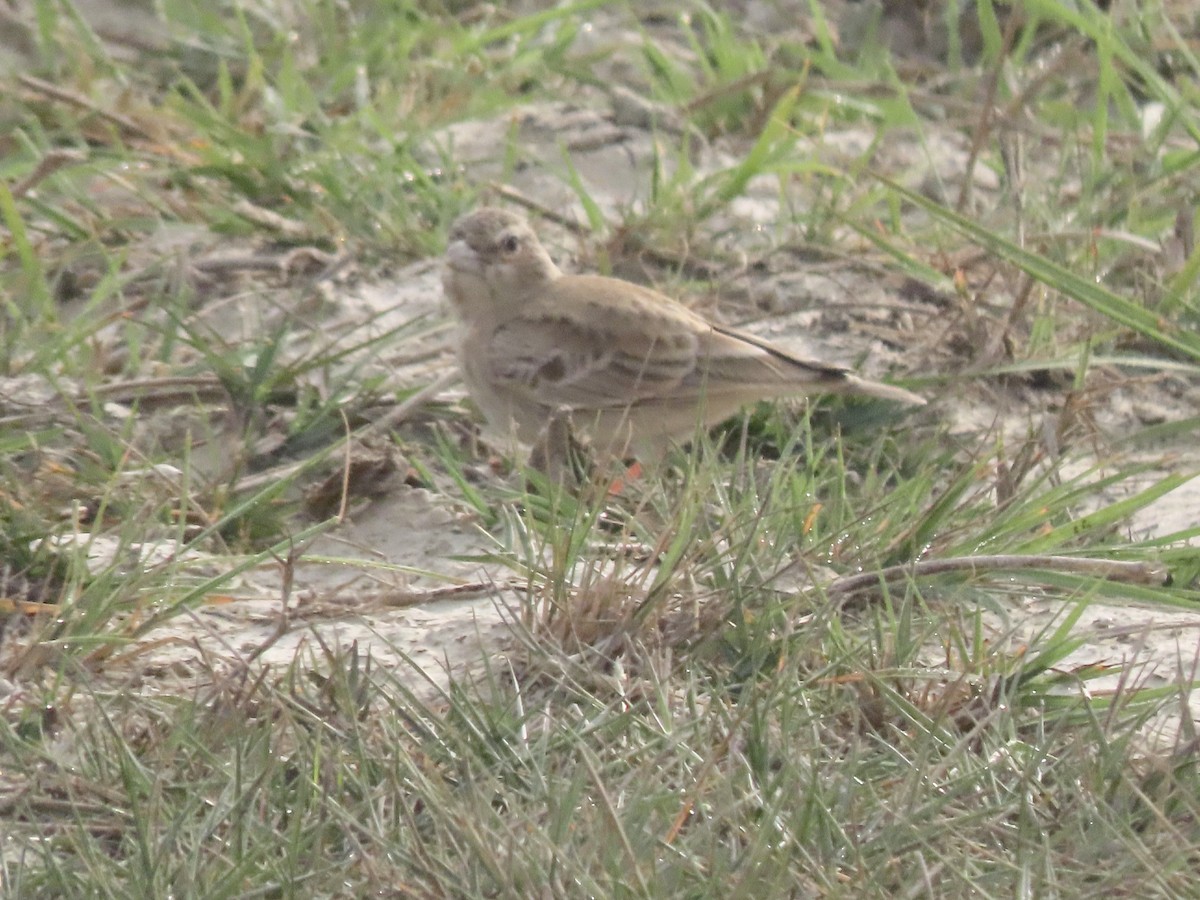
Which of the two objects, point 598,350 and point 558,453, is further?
point 598,350

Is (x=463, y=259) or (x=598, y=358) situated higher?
(x=463, y=259)

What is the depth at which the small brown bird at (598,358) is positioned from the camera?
4504mm

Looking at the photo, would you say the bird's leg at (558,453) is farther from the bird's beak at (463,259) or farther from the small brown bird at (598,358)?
the bird's beak at (463,259)

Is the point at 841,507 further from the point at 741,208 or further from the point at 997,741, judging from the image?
the point at 741,208

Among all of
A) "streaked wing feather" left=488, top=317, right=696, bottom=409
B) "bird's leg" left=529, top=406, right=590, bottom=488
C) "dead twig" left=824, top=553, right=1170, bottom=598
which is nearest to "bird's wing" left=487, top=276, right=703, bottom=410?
"streaked wing feather" left=488, top=317, right=696, bottom=409

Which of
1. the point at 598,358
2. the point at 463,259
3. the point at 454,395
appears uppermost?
the point at 463,259

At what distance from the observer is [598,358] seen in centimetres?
479

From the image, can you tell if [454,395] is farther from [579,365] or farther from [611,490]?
[611,490]

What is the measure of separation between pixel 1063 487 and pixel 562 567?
1245 mm

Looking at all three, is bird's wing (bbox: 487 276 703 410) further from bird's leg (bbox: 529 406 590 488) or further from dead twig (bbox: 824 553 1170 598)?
dead twig (bbox: 824 553 1170 598)

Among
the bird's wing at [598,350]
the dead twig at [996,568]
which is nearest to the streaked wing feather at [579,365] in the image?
the bird's wing at [598,350]

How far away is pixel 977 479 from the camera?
408cm

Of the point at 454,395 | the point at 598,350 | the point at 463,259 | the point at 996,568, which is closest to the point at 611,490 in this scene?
the point at 996,568

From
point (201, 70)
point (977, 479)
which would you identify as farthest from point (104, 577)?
point (201, 70)
